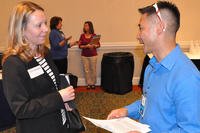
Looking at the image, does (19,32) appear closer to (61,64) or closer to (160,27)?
(160,27)

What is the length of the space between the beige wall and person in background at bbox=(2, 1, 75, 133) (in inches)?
187

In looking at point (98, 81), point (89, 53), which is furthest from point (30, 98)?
point (98, 81)

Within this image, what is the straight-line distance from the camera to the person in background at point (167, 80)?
1.42 metres

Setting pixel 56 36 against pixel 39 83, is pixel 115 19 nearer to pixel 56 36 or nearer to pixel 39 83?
pixel 56 36

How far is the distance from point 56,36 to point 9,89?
412 centimetres

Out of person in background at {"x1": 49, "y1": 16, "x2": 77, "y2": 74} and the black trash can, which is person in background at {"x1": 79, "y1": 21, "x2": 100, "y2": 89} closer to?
the black trash can

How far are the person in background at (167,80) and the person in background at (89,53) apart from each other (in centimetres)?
470

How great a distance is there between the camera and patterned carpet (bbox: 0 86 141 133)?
15.9ft

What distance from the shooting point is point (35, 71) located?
1.92 meters

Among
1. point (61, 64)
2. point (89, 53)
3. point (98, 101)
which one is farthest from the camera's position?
point (89, 53)

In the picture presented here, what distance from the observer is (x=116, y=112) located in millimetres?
1957

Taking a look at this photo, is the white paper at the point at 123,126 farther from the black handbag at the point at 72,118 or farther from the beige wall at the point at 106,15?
the beige wall at the point at 106,15

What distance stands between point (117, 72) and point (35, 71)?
435 cm

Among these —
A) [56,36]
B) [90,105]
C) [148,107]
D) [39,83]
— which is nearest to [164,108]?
[148,107]
